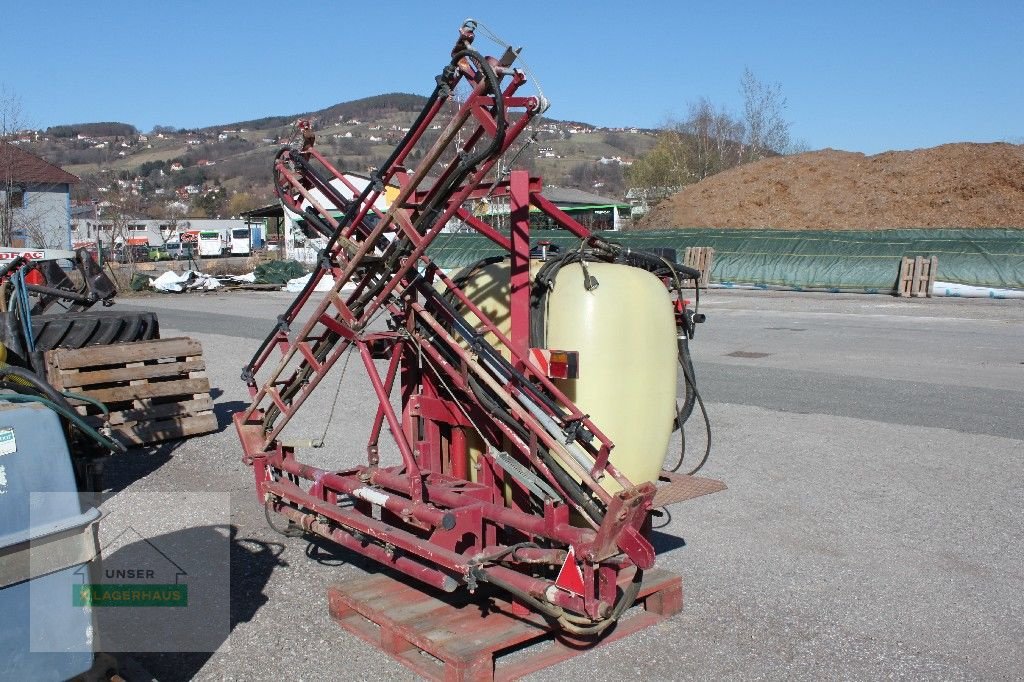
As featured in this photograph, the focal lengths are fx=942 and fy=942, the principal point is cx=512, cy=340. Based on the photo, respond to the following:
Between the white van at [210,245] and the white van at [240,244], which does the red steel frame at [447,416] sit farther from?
the white van at [210,245]

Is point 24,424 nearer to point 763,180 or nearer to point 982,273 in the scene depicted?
point 982,273

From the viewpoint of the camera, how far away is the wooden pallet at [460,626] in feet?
13.2

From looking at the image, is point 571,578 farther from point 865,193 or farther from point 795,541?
point 865,193

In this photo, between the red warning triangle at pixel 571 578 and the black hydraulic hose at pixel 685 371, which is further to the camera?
the black hydraulic hose at pixel 685 371

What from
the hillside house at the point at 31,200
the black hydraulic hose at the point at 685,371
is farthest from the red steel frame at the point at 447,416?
the hillside house at the point at 31,200

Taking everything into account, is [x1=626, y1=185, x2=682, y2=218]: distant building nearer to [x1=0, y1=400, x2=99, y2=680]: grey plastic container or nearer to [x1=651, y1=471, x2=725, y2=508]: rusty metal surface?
[x1=651, y1=471, x2=725, y2=508]: rusty metal surface

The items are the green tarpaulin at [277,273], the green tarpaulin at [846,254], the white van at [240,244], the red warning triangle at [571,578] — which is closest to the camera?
the red warning triangle at [571,578]

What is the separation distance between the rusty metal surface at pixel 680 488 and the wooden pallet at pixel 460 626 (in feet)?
1.83

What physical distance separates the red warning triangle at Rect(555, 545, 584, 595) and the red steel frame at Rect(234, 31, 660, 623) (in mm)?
21

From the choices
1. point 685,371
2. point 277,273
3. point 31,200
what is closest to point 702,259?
point 277,273

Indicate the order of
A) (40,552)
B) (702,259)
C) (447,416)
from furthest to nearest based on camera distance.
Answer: (702,259) → (447,416) → (40,552)

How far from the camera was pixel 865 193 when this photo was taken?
128 feet

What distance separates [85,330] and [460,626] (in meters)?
6.09

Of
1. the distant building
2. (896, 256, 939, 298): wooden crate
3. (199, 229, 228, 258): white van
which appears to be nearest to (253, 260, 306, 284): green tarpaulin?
(896, 256, 939, 298): wooden crate
